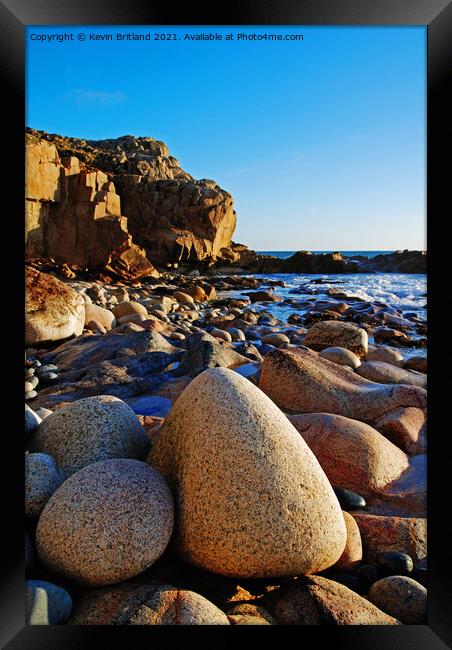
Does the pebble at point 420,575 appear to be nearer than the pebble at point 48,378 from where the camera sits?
Yes

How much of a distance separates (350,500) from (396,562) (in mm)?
468

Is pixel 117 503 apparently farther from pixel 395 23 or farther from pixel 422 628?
pixel 395 23

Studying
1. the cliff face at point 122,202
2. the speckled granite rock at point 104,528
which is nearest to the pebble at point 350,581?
the speckled granite rock at point 104,528

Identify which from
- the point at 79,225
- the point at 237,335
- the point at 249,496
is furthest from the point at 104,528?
the point at 79,225

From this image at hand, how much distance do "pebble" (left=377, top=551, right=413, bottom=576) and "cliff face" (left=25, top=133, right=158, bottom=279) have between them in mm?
13953

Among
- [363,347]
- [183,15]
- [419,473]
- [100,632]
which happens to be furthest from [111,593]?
[363,347]

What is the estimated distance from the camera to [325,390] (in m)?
3.55

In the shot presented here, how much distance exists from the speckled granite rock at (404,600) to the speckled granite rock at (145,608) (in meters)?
0.58

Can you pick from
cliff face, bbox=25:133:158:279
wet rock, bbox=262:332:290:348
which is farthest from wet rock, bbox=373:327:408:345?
cliff face, bbox=25:133:158:279

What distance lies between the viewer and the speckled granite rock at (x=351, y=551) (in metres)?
1.87

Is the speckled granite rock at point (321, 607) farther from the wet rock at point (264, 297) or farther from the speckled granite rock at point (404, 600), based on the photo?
the wet rock at point (264, 297)

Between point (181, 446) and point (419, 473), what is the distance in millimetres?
1503

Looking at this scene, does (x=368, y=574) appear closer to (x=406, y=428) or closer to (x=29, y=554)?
(x=29, y=554)

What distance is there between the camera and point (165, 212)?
68.0ft
